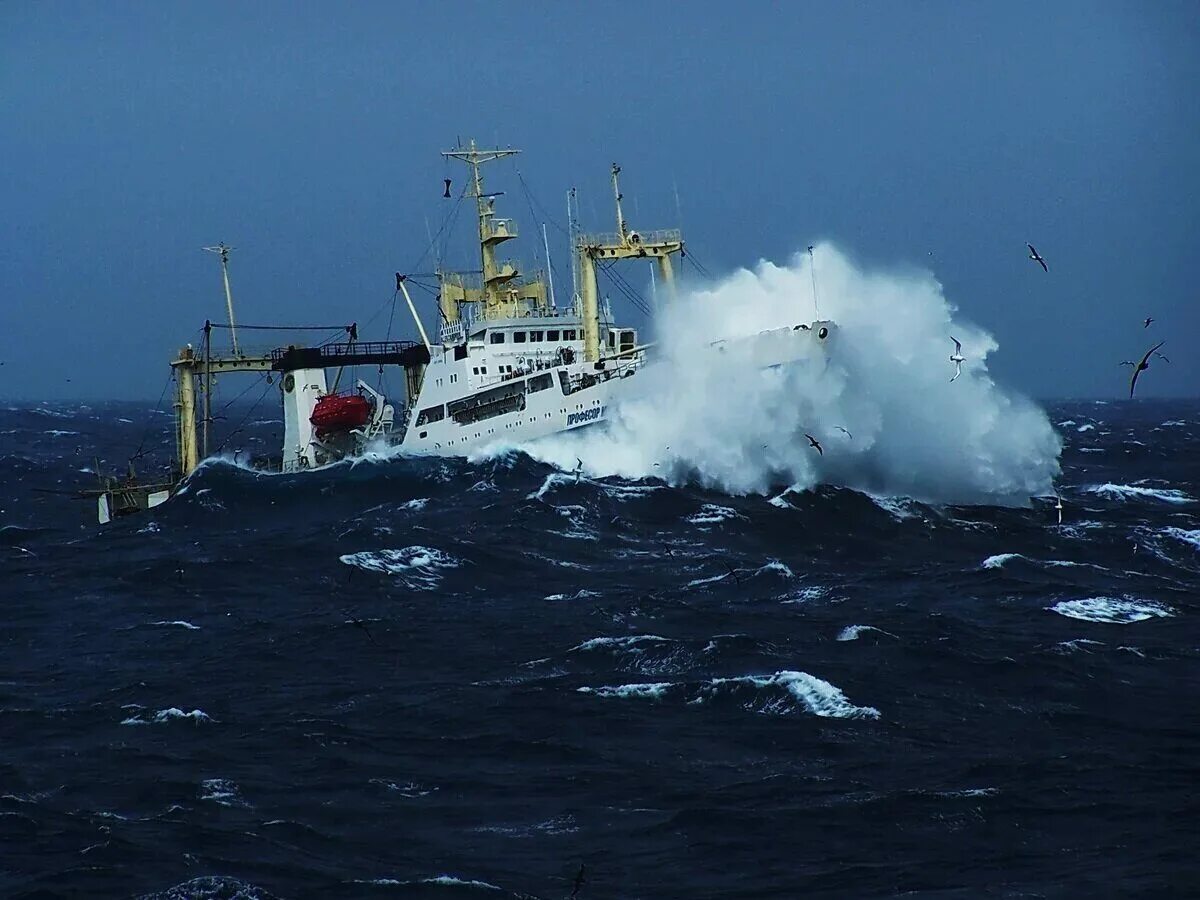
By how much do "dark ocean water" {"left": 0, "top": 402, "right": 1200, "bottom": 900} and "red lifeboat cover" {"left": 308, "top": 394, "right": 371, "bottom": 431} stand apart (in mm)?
20826

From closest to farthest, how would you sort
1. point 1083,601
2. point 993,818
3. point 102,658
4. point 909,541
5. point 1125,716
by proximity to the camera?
1. point 993,818
2. point 1125,716
3. point 102,658
4. point 1083,601
5. point 909,541

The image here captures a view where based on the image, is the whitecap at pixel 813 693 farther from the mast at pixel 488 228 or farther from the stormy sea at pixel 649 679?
the mast at pixel 488 228

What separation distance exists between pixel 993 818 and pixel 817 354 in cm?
3700

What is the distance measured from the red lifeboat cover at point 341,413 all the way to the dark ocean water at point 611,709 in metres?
20.8

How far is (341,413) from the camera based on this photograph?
2896 inches

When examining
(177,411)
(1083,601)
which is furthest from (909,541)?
(177,411)

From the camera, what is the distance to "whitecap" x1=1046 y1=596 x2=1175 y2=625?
121 feet

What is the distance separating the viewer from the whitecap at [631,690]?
97.7ft

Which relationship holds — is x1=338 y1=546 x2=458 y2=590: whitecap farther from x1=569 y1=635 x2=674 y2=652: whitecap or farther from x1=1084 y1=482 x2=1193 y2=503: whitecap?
x1=1084 y1=482 x2=1193 y2=503: whitecap

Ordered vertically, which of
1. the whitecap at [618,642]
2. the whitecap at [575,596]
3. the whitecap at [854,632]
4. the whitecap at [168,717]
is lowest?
the whitecap at [854,632]

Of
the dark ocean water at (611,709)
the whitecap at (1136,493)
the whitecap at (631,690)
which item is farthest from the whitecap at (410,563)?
the whitecap at (1136,493)

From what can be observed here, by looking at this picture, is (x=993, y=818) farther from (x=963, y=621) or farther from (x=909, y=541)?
(x=909, y=541)

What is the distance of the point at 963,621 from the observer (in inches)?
1442

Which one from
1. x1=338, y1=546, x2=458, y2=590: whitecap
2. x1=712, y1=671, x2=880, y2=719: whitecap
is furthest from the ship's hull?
x1=712, y1=671, x2=880, y2=719: whitecap
